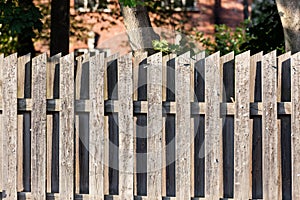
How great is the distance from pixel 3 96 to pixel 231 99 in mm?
1937

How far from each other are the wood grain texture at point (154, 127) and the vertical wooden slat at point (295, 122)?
1.06 m

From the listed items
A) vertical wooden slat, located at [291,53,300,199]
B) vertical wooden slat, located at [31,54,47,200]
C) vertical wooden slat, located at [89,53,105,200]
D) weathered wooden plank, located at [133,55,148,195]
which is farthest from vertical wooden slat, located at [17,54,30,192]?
vertical wooden slat, located at [291,53,300,199]

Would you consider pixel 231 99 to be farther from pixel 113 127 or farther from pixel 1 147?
pixel 1 147

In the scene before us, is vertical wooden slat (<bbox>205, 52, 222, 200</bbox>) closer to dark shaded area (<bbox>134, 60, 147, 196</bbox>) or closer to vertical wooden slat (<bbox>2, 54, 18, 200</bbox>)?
dark shaded area (<bbox>134, 60, 147, 196</bbox>)

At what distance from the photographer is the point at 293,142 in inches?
204

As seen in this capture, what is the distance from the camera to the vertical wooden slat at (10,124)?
5598mm

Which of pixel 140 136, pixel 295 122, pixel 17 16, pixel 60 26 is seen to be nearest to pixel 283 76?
pixel 295 122

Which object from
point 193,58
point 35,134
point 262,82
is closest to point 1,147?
point 35,134

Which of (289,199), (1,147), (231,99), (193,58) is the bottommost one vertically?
(289,199)

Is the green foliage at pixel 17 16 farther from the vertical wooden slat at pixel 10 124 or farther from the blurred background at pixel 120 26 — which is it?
the vertical wooden slat at pixel 10 124

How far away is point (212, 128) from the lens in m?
5.27

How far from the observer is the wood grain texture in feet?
17.5

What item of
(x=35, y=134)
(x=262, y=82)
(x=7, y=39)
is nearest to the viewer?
(x=262, y=82)

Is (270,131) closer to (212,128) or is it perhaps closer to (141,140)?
(212,128)
